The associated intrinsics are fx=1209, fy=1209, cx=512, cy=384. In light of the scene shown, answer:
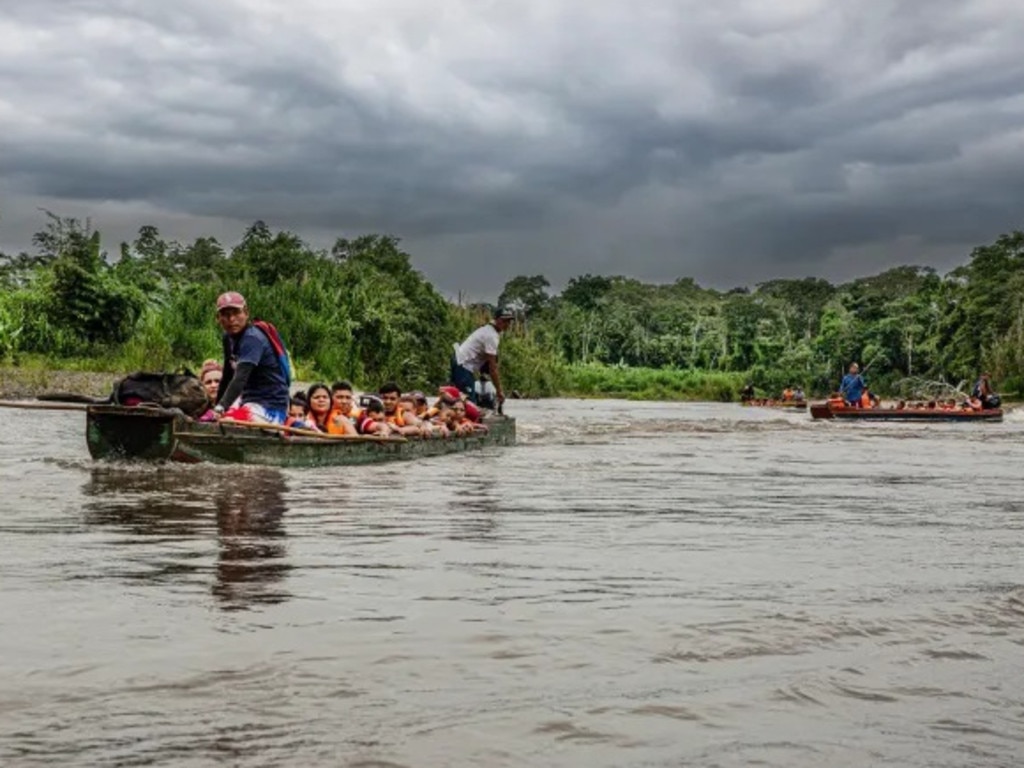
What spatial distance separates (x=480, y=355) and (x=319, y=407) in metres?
4.77

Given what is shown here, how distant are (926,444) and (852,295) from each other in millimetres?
55746

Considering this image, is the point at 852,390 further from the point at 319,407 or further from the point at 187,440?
the point at 187,440

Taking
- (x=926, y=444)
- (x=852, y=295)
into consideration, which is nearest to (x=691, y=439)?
(x=926, y=444)

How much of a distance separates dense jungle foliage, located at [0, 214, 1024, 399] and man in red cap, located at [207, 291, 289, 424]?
1253 centimetres

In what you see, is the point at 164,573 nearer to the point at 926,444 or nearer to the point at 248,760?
the point at 248,760

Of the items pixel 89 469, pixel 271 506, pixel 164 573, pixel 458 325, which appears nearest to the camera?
Answer: pixel 164 573

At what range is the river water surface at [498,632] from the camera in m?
2.46

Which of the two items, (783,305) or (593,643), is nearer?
(593,643)

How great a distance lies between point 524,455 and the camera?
13.3m

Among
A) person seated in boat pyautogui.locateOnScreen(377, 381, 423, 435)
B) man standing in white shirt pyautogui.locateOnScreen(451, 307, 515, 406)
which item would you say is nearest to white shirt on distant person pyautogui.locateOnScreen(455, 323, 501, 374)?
man standing in white shirt pyautogui.locateOnScreen(451, 307, 515, 406)

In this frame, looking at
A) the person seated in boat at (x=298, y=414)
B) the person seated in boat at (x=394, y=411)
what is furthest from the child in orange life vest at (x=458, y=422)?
the person seated in boat at (x=298, y=414)

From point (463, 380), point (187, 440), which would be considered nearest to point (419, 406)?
point (463, 380)

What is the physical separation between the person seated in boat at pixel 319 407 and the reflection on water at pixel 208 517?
1558mm

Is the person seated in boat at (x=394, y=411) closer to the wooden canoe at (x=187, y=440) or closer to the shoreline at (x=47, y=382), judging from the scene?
the wooden canoe at (x=187, y=440)
